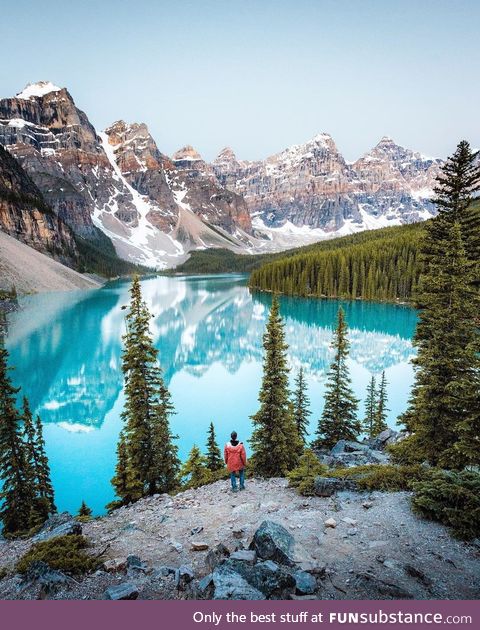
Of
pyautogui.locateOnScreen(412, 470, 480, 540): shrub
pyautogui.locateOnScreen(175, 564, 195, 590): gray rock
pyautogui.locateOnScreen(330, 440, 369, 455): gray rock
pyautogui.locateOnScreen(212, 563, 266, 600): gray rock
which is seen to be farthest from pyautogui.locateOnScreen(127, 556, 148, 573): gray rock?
pyautogui.locateOnScreen(330, 440, 369, 455): gray rock

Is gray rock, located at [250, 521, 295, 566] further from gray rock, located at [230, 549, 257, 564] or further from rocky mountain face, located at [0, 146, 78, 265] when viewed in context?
rocky mountain face, located at [0, 146, 78, 265]

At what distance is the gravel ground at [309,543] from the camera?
19.7 ft

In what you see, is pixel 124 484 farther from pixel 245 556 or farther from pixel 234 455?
pixel 245 556

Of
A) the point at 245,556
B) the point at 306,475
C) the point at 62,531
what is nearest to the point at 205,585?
the point at 245,556

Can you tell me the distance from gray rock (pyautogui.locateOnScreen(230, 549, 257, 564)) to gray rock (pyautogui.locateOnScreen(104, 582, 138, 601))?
5.28 ft

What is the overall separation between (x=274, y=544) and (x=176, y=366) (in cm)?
3805

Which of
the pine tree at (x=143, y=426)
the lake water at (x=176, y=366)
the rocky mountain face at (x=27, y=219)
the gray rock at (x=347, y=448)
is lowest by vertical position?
the lake water at (x=176, y=366)

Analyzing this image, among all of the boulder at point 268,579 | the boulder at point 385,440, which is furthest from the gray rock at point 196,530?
the boulder at point 385,440

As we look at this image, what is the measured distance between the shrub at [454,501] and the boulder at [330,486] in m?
2.25

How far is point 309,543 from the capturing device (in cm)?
762

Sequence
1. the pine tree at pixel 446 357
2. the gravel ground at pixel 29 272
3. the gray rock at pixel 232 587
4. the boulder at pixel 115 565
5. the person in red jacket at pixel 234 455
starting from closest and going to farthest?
the gray rock at pixel 232 587
the boulder at pixel 115 565
the pine tree at pixel 446 357
the person in red jacket at pixel 234 455
the gravel ground at pixel 29 272

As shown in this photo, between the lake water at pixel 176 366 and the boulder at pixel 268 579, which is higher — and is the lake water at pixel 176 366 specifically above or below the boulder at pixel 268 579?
below

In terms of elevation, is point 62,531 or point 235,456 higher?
point 235,456

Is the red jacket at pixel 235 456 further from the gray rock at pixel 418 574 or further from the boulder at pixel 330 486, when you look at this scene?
the gray rock at pixel 418 574
